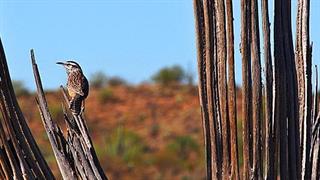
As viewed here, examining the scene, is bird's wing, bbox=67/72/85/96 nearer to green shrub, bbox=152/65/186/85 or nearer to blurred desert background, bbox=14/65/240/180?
blurred desert background, bbox=14/65/240/180

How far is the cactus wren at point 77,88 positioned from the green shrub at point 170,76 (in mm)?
38909

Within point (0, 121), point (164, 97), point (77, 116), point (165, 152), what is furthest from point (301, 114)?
point (164, 97)

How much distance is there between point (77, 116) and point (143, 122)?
34.0 meters

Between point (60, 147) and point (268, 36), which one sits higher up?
point (268, 36)

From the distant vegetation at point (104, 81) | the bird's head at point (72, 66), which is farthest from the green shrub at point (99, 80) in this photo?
the bird's head at point (72, 66)

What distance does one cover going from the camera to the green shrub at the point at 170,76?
44.7m

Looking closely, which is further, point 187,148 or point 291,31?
point 187,148

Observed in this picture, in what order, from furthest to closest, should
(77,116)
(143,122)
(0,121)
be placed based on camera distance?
(143,122)
(77,116)
(0,121)

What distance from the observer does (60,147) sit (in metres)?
5.20

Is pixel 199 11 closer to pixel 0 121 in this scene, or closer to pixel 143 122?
pixel 0 121

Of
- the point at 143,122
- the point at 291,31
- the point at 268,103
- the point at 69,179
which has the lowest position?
the point at 143,122

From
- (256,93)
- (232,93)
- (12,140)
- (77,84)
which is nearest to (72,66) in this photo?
(77,84)

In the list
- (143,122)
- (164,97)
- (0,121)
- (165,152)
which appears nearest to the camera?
(0,121)

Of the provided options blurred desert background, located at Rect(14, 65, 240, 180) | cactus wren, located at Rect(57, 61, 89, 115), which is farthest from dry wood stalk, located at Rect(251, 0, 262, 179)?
blurred desert background, located at Rect(14, 65, 240, 180)
